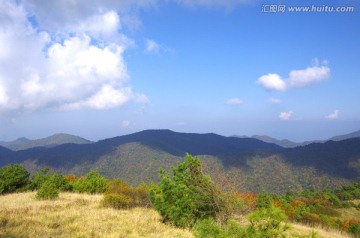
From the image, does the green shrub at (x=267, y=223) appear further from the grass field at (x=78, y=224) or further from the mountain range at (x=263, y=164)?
the mountain range at (x=263, y=164)

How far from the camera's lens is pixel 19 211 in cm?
1435

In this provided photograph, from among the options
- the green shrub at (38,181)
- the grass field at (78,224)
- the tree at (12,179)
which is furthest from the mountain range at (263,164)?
the grass field at (78,224)

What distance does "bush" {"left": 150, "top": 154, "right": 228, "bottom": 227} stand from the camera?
13.7m

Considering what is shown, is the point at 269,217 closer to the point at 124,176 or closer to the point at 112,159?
the point at 124,176

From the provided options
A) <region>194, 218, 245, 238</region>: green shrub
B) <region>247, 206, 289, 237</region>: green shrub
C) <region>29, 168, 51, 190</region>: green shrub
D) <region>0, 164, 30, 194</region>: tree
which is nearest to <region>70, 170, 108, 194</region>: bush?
<region>29, 168, 51, 190</region>: green shrub

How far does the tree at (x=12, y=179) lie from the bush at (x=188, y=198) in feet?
54.9

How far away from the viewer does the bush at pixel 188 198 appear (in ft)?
45.0

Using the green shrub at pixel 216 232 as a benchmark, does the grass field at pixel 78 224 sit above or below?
below

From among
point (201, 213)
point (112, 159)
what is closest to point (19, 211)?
point (201, 213)

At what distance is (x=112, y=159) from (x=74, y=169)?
22.8 m

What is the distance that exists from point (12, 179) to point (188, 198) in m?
18.5

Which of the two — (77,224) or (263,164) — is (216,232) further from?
(263,164)

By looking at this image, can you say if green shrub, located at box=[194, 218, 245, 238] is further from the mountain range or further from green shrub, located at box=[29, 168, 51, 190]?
the mountain range

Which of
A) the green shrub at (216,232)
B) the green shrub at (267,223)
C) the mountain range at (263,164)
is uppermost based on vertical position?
the green shrub at (267,223)
